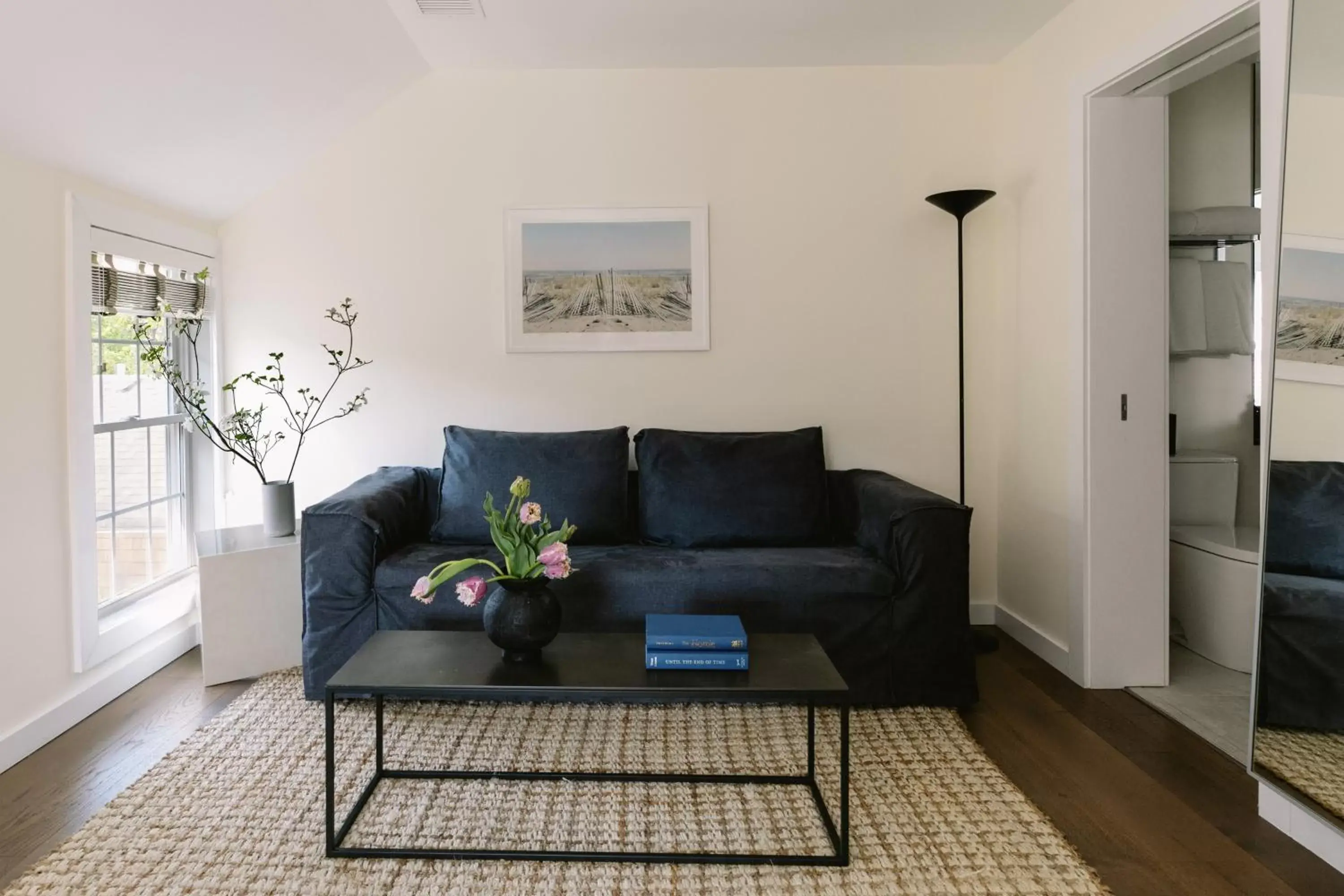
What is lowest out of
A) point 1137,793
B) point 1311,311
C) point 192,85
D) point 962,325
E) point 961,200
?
point 1137,793

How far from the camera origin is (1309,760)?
Answer: 1.91 meters

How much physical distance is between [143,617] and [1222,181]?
4.79 metres

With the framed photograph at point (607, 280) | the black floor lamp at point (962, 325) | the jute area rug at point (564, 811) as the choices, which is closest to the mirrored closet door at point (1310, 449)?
the jute area rug at point (564, 811)

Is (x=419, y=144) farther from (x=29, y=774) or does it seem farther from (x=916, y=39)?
(x=29, y=774)

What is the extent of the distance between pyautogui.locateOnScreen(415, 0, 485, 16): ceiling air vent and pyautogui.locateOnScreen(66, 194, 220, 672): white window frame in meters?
1.34

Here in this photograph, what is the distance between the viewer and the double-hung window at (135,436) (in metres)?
3.08

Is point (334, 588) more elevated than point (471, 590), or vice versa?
point (471, 590)

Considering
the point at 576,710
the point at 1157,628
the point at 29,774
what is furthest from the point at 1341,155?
the point at 29,774

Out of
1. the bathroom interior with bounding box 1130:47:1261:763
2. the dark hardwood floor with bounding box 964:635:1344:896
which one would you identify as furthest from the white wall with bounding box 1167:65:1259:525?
the dark hardwood floor with bounding box 964:635:1344:896

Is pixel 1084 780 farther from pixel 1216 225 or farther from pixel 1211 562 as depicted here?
pixel 1216 225

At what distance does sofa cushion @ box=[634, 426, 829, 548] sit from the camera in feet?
10.7

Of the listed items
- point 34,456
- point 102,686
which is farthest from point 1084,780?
point 34,456

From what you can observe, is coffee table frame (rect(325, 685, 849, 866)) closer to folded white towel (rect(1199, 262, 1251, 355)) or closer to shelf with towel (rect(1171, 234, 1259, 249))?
folded white towel (rect(1199, 262, 1251, 355))

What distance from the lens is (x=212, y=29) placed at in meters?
2.59
